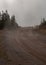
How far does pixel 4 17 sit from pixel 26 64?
79.7m

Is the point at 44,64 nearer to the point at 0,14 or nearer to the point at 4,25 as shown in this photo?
the point at 4,25

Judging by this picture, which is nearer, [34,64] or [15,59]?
[34,64]

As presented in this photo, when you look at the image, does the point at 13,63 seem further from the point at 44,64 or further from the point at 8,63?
the point at 44,64

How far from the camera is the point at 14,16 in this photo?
106 m

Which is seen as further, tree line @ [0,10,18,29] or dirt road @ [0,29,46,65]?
tree line @ [0,10,18,29]

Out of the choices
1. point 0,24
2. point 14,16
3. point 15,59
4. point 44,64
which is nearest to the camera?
point 44,64

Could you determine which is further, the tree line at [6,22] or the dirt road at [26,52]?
the tree line at [6,22]

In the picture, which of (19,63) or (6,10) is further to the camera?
(6,10)

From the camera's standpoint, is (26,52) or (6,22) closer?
(26,52)

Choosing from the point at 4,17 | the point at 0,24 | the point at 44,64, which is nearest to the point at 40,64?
the point at 44,64

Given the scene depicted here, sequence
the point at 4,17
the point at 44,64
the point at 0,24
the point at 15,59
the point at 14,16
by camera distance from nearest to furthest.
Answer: the point at 44,64, the point at 15,59, the point at 0,24, the point at 4,17, the point at 14,16

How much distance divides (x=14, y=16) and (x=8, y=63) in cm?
9341

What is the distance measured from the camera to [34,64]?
12.1 m

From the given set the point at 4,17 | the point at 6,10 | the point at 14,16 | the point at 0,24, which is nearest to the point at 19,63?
the point at 0,24
